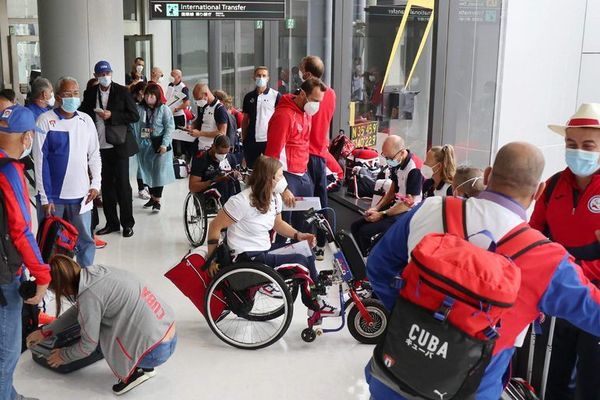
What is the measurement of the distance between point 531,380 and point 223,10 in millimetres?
6437

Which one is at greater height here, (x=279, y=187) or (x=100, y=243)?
(x=279, y=187)

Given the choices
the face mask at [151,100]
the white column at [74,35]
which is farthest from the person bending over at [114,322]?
the white column at [74,35]

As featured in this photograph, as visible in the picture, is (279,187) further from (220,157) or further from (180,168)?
(180,168)

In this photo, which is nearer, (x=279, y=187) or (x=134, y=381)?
(x=134, y=381)

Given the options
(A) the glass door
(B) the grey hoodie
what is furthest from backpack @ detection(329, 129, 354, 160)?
(A) the glass door

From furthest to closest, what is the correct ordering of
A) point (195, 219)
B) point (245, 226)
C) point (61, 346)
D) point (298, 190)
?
point (195, 219), point (298, 190), point (245, 226), point (61, 346)

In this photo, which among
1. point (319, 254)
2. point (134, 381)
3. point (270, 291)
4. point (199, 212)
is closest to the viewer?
point (134, 381)

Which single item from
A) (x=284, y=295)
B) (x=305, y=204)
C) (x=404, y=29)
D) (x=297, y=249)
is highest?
(x=404, y=29)

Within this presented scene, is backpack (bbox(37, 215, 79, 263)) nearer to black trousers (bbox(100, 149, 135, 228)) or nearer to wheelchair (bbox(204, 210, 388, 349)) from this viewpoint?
wheelchair (bbox(204, 210, 388, 349))

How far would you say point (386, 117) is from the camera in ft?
27.7

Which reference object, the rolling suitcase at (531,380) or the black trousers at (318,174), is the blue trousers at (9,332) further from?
the black trousers at (318,174)

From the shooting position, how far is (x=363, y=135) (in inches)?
357

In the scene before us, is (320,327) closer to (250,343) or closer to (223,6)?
(250,343)

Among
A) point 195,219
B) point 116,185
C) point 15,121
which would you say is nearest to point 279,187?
point 15,121
